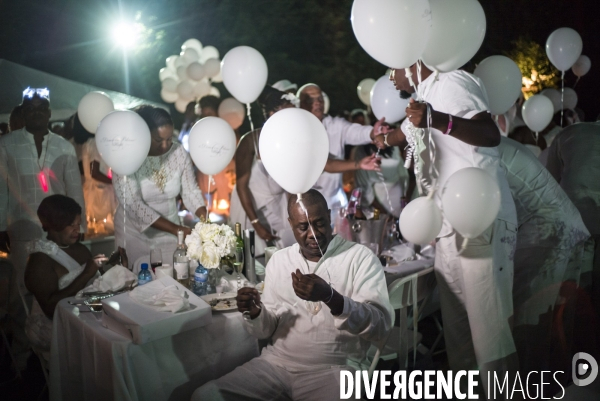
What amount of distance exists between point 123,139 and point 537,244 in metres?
2.53

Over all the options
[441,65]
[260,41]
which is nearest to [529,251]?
[441,65]

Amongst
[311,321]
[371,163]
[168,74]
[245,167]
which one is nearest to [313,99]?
[245,167]

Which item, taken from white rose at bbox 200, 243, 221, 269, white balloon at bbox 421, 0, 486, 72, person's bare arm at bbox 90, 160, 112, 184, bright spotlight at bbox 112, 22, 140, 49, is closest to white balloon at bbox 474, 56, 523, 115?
white balloon at bbox 421, 0, 486, 72

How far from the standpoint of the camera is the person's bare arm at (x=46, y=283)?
2590mm

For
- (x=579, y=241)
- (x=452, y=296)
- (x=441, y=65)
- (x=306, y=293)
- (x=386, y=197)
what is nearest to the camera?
(x=306, y=293)

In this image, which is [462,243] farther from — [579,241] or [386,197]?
[386,197]

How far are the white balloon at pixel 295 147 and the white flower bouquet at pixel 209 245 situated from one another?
51 centimetres

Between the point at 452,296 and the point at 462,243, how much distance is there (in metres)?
0.30

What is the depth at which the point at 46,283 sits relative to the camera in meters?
2.60

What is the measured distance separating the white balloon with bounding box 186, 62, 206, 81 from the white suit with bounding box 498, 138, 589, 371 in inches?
222

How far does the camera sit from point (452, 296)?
2.64m

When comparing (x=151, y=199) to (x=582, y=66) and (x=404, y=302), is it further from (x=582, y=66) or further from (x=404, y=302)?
(x=582, y=66)

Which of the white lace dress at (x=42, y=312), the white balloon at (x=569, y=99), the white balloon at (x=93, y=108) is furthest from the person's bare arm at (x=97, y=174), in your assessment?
the white balloon at (x=569, y=99)

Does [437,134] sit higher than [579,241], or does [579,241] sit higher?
[437,134]
